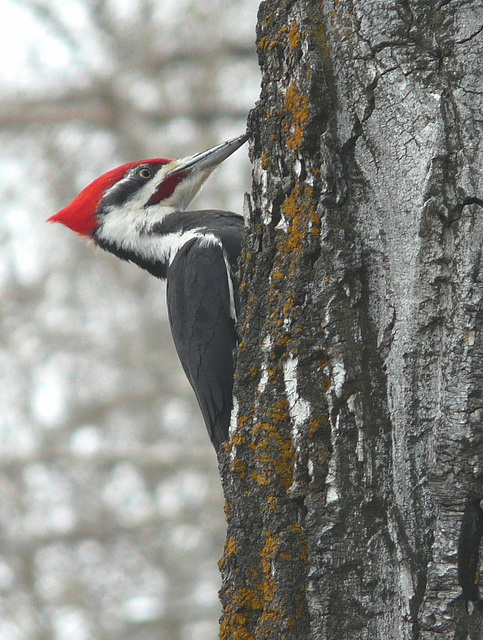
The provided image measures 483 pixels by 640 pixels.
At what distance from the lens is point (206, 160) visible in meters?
3.79

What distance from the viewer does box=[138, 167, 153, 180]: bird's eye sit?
395 cm

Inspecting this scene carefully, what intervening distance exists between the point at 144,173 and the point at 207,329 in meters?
1.17

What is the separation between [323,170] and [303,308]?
1.02 feet

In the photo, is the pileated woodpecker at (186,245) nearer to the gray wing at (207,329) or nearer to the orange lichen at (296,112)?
the gray wing at (207,329)

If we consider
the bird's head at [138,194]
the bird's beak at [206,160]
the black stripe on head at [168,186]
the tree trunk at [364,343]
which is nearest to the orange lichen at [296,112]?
the tree trunk at [364,343]

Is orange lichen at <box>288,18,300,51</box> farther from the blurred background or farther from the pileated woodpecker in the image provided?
the blurred background

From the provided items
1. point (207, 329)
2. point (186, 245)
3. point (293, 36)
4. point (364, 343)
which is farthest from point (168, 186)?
point (364, 343)

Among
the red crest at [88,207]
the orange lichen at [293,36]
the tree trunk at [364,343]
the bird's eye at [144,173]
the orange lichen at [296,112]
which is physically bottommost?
the tree trunk at [364,343]

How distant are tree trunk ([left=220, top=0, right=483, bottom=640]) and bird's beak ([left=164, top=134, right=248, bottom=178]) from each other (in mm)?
1672

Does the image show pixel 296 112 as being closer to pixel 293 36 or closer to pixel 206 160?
pixel 293 36

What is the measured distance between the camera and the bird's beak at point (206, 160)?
362 centimetres

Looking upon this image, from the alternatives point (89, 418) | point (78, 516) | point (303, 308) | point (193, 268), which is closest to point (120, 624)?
point (78, 516)

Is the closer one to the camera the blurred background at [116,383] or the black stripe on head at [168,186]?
the black stripe on head at [168,186]

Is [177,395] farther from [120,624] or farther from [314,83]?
[314,83]
